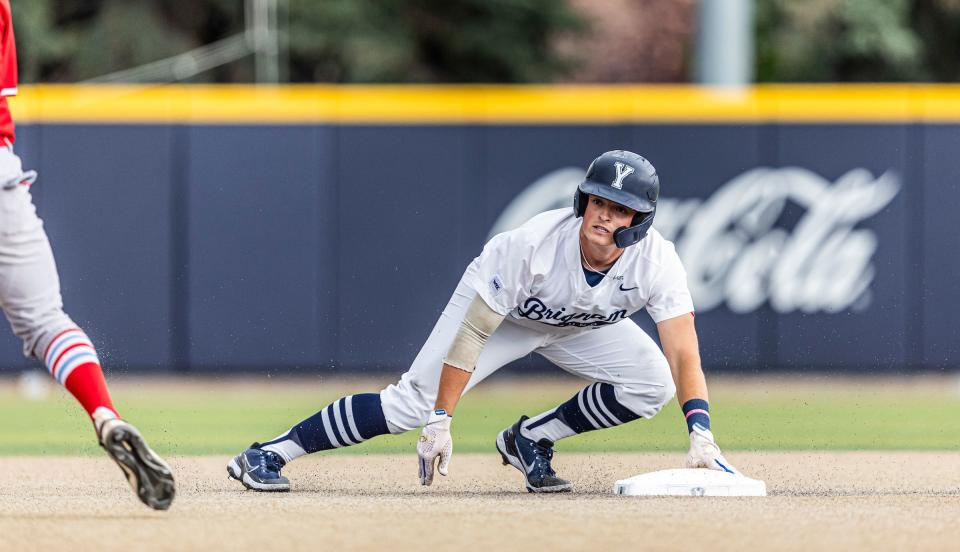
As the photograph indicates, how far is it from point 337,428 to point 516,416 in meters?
4.56

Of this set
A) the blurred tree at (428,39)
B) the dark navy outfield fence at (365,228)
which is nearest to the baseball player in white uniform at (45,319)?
the dark navy outfield fence at (365,228)

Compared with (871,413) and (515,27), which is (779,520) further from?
(515,27)

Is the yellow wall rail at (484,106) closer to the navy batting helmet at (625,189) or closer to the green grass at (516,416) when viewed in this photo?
the green grass at (516,416)

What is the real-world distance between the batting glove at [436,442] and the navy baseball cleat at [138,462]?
3.80 feet

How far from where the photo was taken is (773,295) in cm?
1380

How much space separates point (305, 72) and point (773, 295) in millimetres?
9171

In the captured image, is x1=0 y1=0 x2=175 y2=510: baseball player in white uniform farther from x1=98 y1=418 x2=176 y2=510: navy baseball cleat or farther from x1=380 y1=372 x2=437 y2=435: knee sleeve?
x1=380 y1=372 x2=437 y2=435: knee sleeve

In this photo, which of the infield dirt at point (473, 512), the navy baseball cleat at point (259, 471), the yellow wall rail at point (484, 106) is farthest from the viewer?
the yellow wall rail at point (484, 106)

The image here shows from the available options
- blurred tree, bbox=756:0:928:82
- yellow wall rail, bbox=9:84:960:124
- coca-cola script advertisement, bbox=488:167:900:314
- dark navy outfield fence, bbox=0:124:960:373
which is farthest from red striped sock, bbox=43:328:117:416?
blurred tree, bbox=756:0:928:82

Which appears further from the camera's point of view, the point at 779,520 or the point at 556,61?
the point at 556,61

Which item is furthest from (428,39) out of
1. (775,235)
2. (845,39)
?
(775,235)

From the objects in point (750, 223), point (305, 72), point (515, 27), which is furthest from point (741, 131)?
point (305, 72)

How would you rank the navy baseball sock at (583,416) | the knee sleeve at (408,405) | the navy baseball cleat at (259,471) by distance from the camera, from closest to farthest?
1. the knee sleeve at (408,405)
2. the navy baseball cleat at (259,471)
3. the navy baseball sock at (583,416)

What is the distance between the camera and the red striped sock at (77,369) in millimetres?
5078
